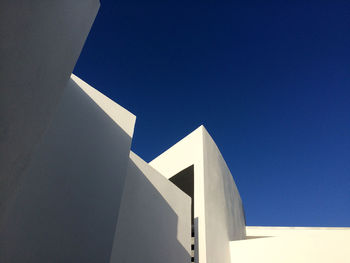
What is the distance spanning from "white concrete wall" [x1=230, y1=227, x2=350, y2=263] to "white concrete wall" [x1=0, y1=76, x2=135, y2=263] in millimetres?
7608

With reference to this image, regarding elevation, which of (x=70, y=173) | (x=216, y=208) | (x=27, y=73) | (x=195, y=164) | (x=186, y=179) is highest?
(x=186, y=179)

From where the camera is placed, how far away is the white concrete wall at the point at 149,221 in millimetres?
4507

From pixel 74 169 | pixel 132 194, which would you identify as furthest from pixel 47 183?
pixel 132 194

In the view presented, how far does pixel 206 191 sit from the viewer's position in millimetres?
9031

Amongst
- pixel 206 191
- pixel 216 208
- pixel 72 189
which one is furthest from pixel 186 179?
pixel 72 189

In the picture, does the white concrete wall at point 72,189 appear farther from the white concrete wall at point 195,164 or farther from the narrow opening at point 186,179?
the narrow opening at point 186,179

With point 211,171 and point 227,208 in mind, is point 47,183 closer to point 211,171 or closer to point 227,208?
point 211,171

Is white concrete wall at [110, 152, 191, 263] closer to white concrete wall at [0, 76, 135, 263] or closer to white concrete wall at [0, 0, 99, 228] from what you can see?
white concrete wall at [0, 76, 135, 263]

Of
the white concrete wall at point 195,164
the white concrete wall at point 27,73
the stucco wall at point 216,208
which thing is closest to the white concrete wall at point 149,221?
the white concrete wall at point 195,164

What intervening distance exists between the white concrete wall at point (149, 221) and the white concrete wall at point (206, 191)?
1.47 m

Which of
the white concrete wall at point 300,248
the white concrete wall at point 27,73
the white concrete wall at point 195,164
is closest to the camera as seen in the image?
the white concrete wall at point 27,73

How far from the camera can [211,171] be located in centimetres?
1027

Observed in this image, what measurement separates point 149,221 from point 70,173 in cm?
276

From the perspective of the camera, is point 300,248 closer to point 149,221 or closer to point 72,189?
point 149,221
